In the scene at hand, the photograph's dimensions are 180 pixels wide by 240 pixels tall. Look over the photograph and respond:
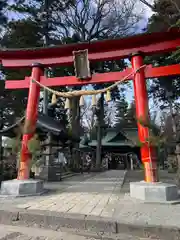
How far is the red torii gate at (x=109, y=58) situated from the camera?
721cm

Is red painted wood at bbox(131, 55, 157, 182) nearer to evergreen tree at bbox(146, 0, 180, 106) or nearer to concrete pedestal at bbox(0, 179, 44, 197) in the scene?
concrete pedestal at bbox(0, 179, 44, 197)

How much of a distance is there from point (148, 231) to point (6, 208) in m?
3.12

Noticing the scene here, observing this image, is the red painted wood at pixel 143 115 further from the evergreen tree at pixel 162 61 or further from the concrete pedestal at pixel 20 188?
the evergreen tree at pixel 162 61

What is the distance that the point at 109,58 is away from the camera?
8.18 m

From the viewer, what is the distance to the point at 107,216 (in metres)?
4.51

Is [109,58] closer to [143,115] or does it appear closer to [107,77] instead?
[107,77]

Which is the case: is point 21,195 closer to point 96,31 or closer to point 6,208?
point 6,208

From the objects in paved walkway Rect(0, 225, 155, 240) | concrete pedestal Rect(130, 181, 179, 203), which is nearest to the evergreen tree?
concrete pedestal Rect(130, 181, 179, 203)

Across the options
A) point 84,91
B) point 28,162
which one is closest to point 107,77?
point 84,91

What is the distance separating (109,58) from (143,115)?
2.52m

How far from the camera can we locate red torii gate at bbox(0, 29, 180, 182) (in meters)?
7.21

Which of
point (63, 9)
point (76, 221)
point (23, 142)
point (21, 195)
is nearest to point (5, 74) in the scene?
point (63, 9)

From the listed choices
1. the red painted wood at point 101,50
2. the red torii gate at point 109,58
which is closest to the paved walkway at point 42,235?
the red torii gate at point 109,58

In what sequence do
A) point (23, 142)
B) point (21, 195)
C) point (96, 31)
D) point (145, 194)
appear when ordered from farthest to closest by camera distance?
point (96, 31), point (23, 142), point (21, 195), point (145, 194)
